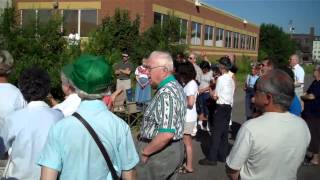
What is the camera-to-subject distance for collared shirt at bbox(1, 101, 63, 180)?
11.0 feet

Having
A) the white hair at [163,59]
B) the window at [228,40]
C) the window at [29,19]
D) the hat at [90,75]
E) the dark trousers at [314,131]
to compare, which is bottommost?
the dark trousers at [314,131]

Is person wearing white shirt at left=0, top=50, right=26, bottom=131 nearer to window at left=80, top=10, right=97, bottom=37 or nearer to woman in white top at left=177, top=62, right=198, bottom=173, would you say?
woman in white top at left=177, top=62, right=198, bottom=173

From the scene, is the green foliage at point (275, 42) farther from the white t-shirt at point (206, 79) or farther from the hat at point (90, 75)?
the hat at point (90, 75)

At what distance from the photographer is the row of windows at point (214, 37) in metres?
37.7

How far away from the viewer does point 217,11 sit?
4881cm

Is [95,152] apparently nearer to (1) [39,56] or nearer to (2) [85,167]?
(2) [85,167]

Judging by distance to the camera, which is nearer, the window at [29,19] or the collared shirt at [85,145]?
the collared shirt at [85,145]

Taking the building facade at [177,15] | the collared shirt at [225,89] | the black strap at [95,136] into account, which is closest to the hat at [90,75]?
the black strap at [95,136]

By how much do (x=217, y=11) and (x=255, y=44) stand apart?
2583 cm

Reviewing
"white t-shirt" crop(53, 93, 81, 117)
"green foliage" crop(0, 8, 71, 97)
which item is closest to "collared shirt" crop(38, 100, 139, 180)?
"white t-shirt" crop(53, 93, 81, 117)

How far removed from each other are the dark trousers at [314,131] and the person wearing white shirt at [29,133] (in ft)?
19.2

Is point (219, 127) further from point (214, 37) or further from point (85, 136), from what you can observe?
point (214, 37)

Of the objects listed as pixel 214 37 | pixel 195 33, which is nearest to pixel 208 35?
pixel 214 37

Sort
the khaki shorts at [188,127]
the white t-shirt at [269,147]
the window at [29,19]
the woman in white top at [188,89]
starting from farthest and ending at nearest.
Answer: the window at [29,19] → the woman in white top at [188,89] → the khaki shorts at [188,127] → the white t-shirt at [269,147]
